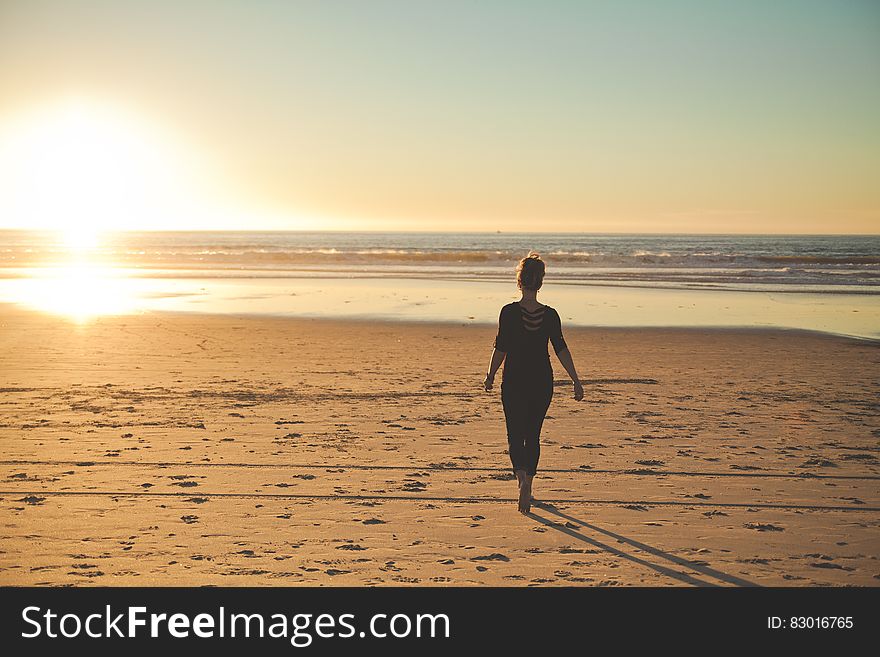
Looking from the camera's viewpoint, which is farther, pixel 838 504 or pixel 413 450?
pixel 413 450

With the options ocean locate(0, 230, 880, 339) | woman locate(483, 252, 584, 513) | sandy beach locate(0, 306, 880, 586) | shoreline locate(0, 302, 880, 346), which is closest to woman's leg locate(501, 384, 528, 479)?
woman locate(483, 252, 584, 513)

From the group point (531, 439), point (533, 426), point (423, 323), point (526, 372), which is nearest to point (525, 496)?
point (531, 439)

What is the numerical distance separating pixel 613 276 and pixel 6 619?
35.7 metres

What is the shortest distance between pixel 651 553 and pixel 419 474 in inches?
95.1

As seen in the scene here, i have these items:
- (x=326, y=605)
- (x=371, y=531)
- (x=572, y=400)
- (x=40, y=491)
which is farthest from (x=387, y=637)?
(x=572, y=400)

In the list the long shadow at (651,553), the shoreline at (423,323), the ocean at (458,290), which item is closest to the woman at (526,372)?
the long shadow at (651,553)

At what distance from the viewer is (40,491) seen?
636 cm

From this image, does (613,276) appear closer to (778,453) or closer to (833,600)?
(778,453)

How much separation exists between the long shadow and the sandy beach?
0.02m

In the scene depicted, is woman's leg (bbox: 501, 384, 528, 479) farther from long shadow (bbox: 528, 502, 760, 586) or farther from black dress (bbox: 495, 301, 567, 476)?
long shadow (bbox: 528, 502, 760, 586)

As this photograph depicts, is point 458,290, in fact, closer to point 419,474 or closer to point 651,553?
point 419,474

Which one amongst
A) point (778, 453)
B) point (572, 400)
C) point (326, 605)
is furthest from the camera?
point (572, 400)

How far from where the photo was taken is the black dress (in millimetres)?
6004

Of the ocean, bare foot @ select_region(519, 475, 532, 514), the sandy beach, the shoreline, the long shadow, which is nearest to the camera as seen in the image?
the long shadow
